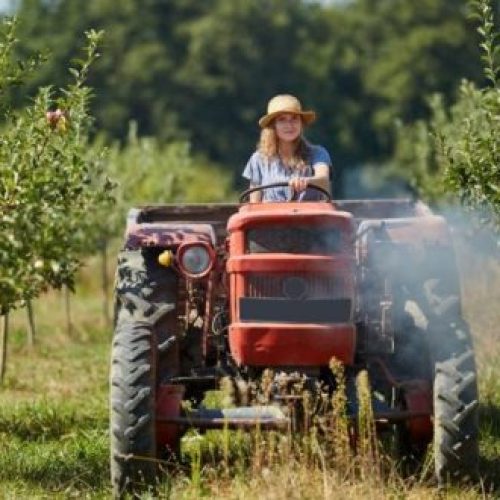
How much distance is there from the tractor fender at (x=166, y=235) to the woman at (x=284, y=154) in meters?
0.88

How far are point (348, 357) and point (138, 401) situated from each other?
1085mm

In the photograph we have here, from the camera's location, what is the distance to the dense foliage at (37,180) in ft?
27.3

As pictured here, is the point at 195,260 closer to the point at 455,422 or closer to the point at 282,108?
the point at 282,108

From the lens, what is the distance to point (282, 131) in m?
9.59

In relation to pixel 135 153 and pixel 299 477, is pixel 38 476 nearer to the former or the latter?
pixel 299 477

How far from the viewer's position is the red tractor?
26.8ft

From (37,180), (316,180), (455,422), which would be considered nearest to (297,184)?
(316,180)

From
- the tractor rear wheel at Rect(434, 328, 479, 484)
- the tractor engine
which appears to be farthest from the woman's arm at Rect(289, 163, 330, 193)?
the tractor rear wheel at Rect(434, 328, 479, 484)

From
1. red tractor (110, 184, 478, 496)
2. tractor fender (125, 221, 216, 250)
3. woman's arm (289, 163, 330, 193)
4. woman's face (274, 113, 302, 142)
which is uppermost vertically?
woman's face (274, 113, 302, 142)

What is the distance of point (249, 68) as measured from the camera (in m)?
65.1

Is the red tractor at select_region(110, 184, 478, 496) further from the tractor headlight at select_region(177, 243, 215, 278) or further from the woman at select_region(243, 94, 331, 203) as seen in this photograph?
the woman at select_region(243, 94, 331, 203)

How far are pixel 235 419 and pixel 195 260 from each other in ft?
2.90

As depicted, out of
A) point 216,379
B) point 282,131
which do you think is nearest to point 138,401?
point 216,379

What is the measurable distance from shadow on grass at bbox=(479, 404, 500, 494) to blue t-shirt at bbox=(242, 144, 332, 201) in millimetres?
1913
